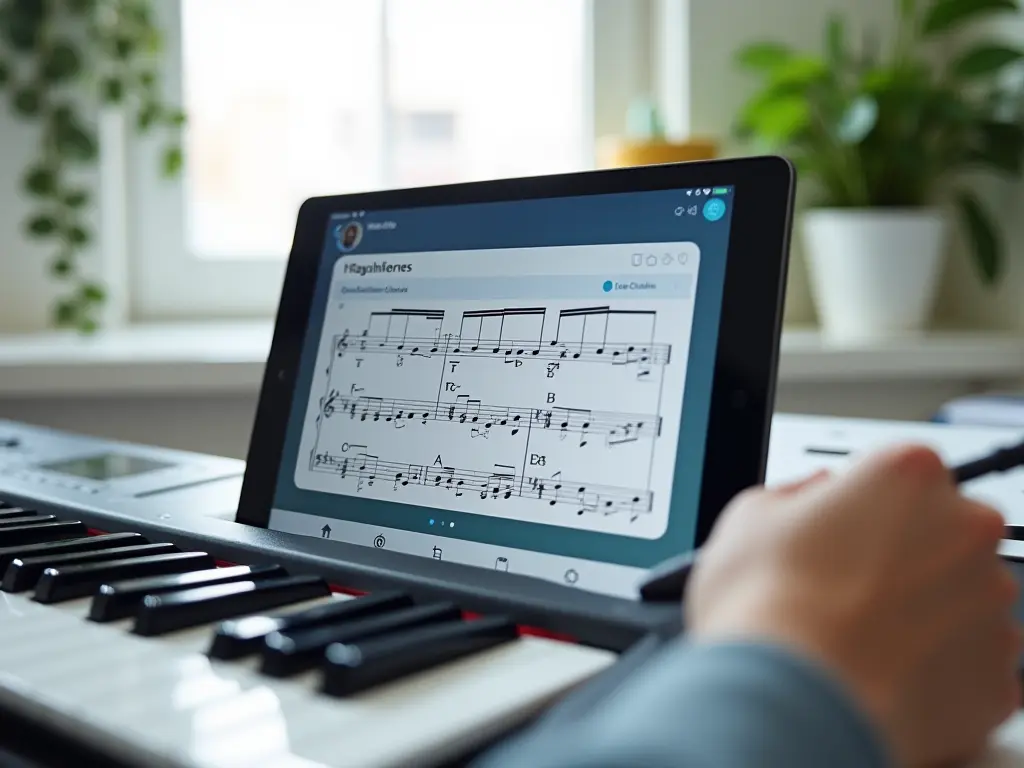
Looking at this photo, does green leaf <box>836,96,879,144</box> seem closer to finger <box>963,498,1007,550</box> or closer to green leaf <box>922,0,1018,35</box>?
green leaf <box>922,0,1018,35</box>

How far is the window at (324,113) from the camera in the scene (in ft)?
6.22

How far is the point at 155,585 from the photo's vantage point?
0.52 metres

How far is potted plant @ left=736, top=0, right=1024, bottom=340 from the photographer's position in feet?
5.70

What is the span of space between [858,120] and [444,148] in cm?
71

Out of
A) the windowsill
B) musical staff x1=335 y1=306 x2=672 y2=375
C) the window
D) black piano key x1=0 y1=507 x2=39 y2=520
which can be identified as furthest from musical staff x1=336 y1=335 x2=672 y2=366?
the window

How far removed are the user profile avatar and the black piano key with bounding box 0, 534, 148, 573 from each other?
21 cm

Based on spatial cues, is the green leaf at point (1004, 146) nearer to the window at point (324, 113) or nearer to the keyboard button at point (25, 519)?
the window at point (324, 113)

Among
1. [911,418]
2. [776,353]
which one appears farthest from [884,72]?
[776,353]

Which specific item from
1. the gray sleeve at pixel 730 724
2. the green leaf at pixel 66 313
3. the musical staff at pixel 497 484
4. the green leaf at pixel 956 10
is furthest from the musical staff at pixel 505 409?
the green leaf at pixel 956 10

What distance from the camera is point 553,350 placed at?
0.57 meters

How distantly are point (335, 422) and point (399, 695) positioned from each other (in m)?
0.27

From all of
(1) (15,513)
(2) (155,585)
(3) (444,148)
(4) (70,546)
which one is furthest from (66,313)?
(2) (155,585)

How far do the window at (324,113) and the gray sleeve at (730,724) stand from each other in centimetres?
172

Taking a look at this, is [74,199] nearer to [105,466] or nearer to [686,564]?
[105,466]
